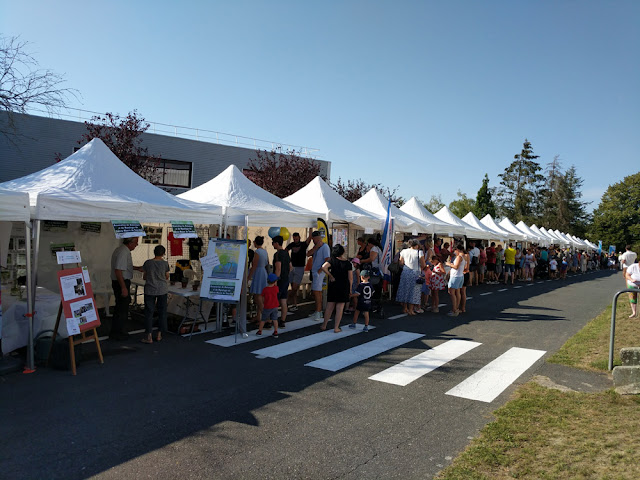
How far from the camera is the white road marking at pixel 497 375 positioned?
5609 mm

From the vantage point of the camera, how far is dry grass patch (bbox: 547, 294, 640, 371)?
6.91m

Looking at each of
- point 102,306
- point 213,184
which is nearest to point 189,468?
point 102,306

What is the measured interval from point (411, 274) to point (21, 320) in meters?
7.85

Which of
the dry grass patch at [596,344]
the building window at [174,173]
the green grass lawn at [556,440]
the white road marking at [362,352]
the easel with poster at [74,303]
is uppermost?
the building window at [174,173]

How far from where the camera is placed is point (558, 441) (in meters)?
4.12

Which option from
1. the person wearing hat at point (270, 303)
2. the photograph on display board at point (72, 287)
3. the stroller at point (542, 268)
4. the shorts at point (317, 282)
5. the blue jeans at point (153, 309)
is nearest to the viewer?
the photograph on display board at point (72, 287)

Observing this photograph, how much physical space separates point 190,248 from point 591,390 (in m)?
8.84

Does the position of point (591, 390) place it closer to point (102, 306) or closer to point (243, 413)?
point (243, 413)

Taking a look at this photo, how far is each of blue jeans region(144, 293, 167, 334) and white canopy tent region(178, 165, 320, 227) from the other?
207cm

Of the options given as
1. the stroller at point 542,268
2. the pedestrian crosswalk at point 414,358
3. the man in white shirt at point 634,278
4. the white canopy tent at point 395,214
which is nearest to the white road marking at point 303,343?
the pedestrian crosswalk at point 414,358

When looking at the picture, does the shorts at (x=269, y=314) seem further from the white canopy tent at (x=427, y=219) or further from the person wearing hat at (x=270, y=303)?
the white canopy tent at (x=427, y=219)

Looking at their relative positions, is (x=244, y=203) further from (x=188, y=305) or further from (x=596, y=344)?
(x=596, y=344)

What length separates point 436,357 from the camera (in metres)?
7.22

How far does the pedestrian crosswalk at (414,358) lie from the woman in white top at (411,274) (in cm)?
206
